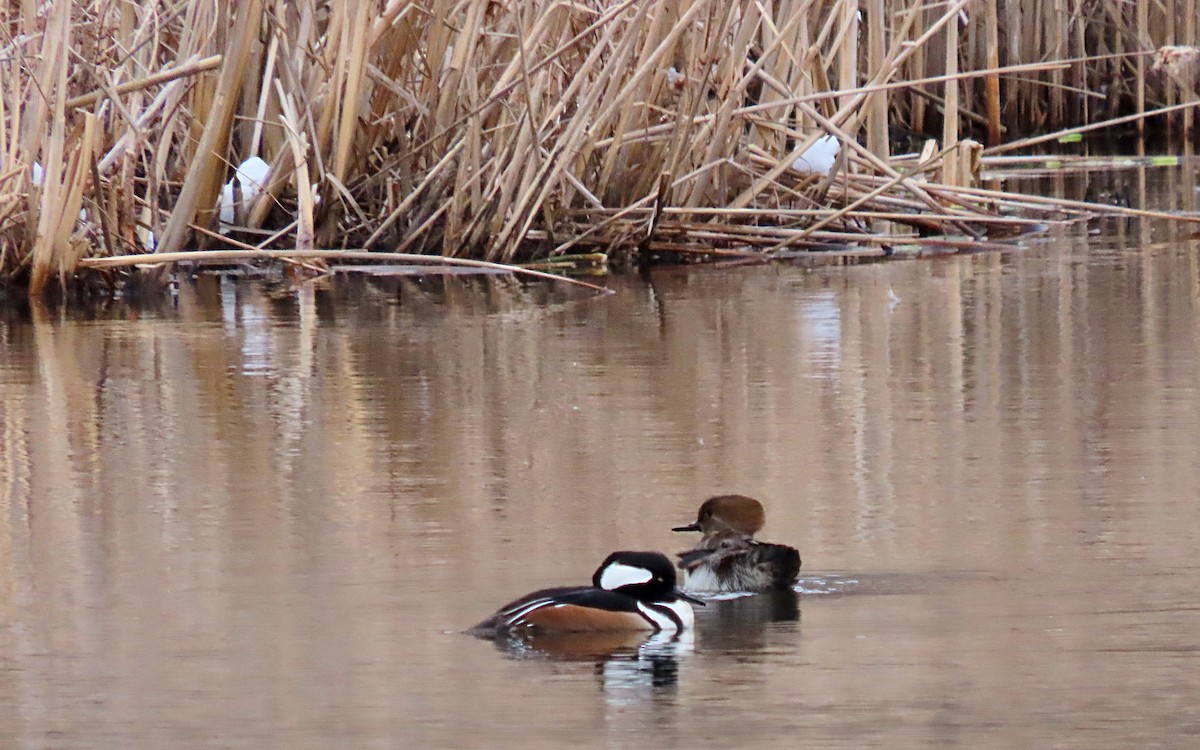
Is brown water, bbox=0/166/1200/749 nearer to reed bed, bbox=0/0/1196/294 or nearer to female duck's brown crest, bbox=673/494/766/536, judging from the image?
female duck's brown crest, bbox=673/494/766/536

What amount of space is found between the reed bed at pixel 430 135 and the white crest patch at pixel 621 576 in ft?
14.4

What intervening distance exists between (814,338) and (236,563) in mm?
3037

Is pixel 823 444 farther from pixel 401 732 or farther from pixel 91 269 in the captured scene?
pixel 91 269

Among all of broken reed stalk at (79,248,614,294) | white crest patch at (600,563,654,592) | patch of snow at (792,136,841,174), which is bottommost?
white crest patch at (600,563,654,592)

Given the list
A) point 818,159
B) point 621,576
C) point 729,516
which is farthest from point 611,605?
point 818,159

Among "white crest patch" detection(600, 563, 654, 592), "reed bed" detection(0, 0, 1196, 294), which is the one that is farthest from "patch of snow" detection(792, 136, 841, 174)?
"white crest patch" detection(600, 563, 654, 592)

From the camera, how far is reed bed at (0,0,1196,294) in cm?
777

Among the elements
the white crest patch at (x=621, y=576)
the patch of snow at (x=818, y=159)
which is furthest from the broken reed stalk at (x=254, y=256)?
the white crest patch at (x=621, y=576)

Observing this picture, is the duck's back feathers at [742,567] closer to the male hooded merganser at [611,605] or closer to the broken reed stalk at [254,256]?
the male hooded merganser at [611,605]

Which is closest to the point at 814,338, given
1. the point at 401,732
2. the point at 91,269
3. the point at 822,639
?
the point at 91,269

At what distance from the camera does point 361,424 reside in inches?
209

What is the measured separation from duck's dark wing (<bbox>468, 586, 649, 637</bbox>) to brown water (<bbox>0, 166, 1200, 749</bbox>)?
0.13 ft

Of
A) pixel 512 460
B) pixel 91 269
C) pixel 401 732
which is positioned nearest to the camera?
pixel 401 732

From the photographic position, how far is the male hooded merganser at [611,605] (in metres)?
3.33
